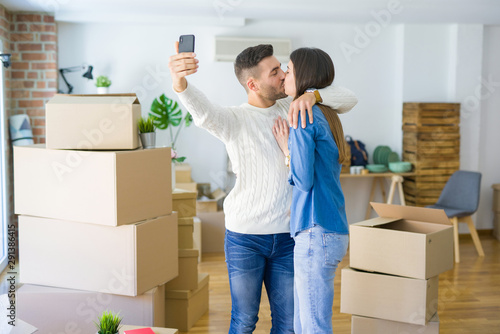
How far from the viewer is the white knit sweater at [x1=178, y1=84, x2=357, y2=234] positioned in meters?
2.04

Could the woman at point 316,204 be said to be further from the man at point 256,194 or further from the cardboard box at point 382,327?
the cardboard box at point 382,327

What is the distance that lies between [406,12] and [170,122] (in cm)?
247

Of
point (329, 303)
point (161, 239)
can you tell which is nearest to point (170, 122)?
point (161, 239)

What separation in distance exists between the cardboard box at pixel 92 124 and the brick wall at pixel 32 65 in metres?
2.76

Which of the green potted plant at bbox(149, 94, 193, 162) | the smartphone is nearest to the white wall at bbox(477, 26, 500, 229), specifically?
the green potted plant at bbox(149, 94, 193, 162)

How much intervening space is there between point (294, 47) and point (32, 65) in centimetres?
257

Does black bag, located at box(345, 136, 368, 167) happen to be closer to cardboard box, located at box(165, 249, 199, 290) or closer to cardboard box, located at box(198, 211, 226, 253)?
cardboard box, located at box(198, 211, 226, 253)

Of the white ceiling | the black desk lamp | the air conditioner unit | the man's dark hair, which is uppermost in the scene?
the white ceiling

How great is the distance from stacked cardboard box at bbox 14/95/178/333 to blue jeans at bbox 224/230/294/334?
57cm

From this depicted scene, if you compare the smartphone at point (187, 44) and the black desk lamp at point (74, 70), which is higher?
the black desk lamp at point (74, 70)

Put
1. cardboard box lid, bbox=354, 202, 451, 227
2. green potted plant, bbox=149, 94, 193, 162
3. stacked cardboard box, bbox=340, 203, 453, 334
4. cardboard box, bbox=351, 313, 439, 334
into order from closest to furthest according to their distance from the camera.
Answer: stacked cardboard box, bbox=340, 203, 453, 334
cardboard box, bbox=351, 313, 439, 334
cardboard box lid, bbox=354, 202, 451, 227
green potted plant, bbox=149, 94, 193, 162

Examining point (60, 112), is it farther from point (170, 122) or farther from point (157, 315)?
point (170, 122)

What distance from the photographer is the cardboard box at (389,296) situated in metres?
2.59

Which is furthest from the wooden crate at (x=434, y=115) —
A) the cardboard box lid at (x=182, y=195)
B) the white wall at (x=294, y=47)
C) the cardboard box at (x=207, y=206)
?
the cardboard box lid at (x=182, y=195)
